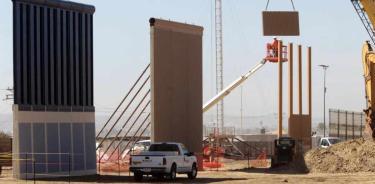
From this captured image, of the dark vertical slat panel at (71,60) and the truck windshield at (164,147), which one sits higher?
the dark vertical slat panel at (71,60)

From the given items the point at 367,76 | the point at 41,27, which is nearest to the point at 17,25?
the point at 41,27

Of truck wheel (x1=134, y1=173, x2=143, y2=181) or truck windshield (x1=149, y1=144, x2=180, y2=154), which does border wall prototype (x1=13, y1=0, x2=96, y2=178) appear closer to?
truck wheel (x1=134, y1=173, x2=143, y2=181)

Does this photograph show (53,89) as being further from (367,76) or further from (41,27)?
(367,76)

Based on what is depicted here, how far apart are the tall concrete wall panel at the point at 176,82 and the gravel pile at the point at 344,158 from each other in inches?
301

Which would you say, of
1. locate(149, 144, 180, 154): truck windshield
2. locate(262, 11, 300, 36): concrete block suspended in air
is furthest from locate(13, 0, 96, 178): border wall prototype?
locate(262, 11, 300, 36): concrete block suspended in air

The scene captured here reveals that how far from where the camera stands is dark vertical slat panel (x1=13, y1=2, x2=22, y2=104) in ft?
122

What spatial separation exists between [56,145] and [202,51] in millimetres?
15137

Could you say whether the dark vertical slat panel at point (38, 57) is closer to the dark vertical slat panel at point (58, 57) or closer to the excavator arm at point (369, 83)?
the dark vertical slat panel at point (58, 57)

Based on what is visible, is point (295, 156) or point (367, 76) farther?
point (295, 156)

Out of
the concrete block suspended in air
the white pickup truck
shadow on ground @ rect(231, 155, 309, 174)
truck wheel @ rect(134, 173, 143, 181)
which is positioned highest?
the concrete block suspended in air

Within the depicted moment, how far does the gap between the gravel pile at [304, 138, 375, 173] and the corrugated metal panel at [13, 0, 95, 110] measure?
558 inches

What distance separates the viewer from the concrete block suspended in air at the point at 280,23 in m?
39.3

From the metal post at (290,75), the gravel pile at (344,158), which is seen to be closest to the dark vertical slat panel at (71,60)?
the gravel pile at (344,158)

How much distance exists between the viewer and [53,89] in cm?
3934
